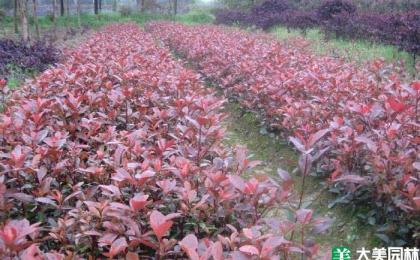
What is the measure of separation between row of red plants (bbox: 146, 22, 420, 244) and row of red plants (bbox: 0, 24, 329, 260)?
1.25 feet

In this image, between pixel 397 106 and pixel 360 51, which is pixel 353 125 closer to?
pixel 397 106

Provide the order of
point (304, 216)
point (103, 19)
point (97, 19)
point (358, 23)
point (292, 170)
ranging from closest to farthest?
point (304, 216), point (292, 170), point (358, 23), point (97, 19), point (103, 19)

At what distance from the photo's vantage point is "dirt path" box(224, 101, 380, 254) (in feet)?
11.0

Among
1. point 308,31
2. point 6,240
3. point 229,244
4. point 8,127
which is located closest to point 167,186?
point 229,244

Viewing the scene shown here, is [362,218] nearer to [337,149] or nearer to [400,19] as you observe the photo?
[337,149]

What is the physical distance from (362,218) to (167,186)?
184cm

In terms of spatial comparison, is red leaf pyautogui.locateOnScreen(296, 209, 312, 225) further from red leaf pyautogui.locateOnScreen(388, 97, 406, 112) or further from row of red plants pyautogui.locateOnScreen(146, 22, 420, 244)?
red leaf pyautogui.locateOnScreen(388, 97, 406, 112)

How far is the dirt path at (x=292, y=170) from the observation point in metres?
3.36


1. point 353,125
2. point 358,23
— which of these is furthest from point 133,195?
point 358,23

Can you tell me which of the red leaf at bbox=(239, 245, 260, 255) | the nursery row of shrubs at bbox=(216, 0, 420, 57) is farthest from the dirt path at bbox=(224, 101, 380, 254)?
the nursery row of shrubs at bbox=(216, 0, 420, 57)

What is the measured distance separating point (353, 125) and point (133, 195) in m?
2.03

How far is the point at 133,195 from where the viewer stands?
2193 millimetres

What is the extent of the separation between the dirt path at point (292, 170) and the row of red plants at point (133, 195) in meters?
0.32

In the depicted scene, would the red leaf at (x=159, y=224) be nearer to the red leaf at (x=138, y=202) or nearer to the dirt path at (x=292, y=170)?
the red leaf at (x=138, y=202)
